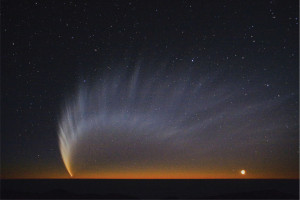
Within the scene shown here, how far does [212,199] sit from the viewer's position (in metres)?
17.6

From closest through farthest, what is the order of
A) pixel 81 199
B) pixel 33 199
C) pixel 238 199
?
pixel 33 199, pixel 81 199, pixel 238 199

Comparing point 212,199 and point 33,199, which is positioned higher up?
point 212,199

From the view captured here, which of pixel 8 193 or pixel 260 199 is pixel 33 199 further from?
pixel 260 199

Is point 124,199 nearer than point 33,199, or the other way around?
point 33,199

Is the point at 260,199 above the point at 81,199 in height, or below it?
above

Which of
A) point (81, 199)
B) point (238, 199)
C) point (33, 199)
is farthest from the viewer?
point (238, 199)

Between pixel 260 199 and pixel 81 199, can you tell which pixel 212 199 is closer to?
pixel 260 199

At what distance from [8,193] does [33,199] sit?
4070 mm

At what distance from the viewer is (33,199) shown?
48.1ft

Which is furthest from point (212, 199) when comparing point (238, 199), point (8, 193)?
point (8, 193)

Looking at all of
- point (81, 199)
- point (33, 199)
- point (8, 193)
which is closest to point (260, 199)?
point (81, 199)

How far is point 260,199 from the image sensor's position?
55.3ft

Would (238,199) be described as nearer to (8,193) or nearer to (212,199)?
(212,199)

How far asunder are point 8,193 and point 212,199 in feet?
46.2
